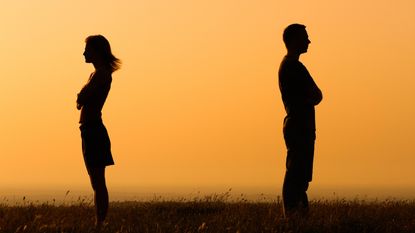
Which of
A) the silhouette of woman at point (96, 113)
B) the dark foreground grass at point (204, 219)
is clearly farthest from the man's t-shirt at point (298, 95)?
the silhouette of woman at point (96, 113)

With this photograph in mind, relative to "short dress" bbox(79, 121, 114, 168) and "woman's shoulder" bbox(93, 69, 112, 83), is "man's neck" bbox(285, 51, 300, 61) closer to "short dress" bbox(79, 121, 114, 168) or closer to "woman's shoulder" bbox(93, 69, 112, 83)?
"woman's shoulder" bbox(93, 69, 112, 83)

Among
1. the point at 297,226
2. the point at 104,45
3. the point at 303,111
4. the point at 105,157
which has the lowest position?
the point at 297,226

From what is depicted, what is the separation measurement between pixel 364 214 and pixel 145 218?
3.62m

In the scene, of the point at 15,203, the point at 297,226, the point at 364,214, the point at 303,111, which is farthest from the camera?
the point at 15,203

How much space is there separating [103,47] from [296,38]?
2.92m

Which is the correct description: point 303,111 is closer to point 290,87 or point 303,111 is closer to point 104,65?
point 290,87

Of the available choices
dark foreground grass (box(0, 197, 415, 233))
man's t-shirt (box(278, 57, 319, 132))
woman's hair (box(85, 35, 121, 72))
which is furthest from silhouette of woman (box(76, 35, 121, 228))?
man's t-shirt (box(278, 57, 319, 132))

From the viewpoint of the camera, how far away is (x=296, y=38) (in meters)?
11.8

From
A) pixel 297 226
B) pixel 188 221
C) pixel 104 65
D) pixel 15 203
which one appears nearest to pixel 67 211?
pixel 15 203

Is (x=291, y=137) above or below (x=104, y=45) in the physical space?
below

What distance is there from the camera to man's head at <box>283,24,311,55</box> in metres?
11.8

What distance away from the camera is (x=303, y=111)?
11758 mm

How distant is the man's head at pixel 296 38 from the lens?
11766mm

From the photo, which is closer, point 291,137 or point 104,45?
point 104,45
